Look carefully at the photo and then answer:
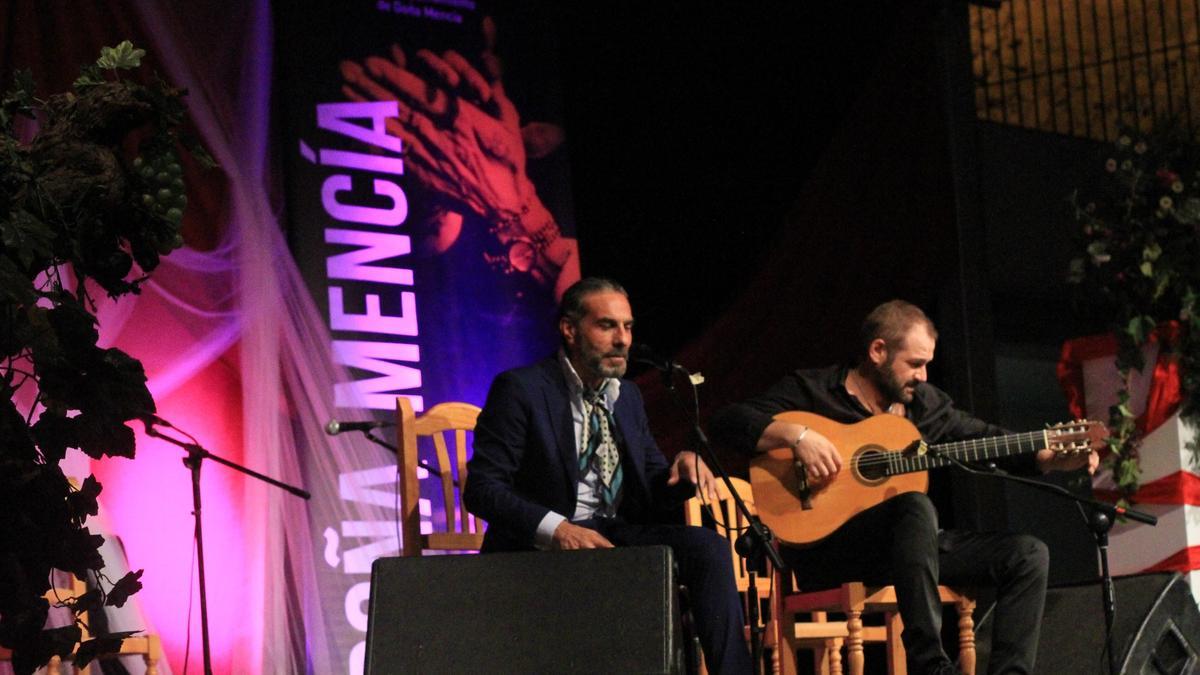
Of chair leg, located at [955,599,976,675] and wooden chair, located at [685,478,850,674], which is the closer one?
chair leg, located at [955,599,976,675]

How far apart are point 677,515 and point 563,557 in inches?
37.6

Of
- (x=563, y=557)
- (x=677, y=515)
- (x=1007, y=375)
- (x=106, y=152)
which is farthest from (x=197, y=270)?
(x=1007, y=375)

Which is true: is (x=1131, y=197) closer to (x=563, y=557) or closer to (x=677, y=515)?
(x=677, y=515)

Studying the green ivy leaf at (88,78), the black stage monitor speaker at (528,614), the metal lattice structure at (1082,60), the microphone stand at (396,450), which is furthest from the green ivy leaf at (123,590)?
the metal lattice structure at (1082,60)

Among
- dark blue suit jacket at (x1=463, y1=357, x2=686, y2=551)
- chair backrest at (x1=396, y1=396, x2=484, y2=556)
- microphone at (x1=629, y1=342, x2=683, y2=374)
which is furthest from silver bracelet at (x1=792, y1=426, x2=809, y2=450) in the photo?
chair backrest at (x1=396, y1=396, x2=484, y2=556)

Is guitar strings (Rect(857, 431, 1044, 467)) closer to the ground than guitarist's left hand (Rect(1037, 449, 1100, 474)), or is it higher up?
higher up

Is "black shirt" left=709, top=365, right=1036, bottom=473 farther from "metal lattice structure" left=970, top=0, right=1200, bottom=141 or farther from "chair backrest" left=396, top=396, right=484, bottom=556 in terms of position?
"metal lattice structure" left=970, top=0, right=1200, bottom=141

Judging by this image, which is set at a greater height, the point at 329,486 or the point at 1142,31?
the point at 1142,31

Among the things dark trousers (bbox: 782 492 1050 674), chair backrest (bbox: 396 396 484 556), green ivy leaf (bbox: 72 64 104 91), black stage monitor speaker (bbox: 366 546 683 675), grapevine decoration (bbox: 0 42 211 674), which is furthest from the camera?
chair backrest (bbox: 396 396 484 556)

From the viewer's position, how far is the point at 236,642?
468 centimetres

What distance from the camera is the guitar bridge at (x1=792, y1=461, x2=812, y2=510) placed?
12.9 ft

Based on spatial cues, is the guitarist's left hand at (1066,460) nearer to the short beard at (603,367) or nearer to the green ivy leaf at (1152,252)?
the green ivy leaf at (1152,252)

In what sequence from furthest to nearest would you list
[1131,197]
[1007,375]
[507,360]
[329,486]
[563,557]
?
[1007,375] < [507,360] < [329,486] < [1131,197] < [563,557]

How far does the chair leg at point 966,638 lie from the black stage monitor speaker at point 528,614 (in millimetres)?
Answer: 1317
